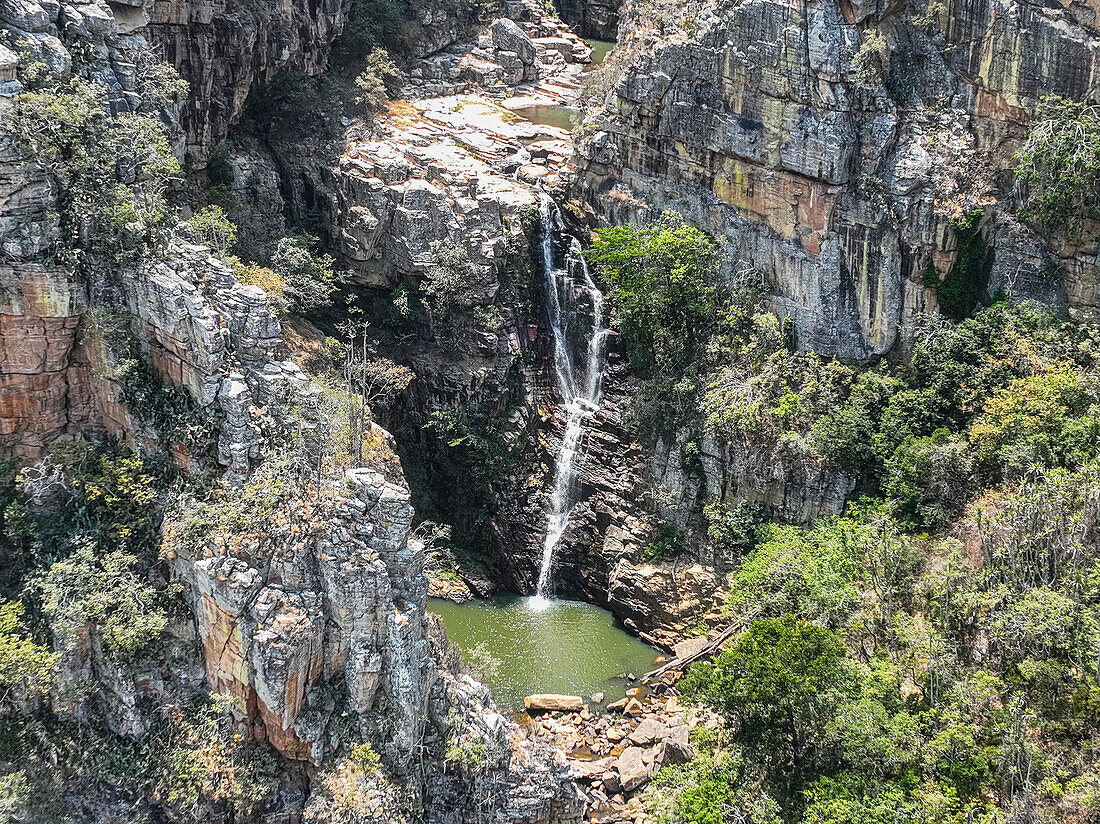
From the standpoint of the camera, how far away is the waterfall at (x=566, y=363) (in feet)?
109

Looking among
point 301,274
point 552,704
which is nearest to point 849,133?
point 301,274

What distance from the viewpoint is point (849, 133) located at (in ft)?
95.3

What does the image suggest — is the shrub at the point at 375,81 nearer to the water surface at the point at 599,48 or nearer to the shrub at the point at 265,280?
the water surface at the point at 599,48

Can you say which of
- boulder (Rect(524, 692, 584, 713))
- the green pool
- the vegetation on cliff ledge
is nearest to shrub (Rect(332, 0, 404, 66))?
the vegetation on cliff ledge

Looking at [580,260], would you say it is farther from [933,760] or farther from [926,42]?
[933,760]

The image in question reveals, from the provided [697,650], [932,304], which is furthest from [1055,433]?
[697,650]

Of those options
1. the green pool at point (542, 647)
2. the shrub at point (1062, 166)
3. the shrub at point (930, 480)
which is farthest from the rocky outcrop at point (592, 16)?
the green pool at point (542, 647)

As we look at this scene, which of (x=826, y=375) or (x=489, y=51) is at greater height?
(x=489, y=51)

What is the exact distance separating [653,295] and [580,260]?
11.6 feet

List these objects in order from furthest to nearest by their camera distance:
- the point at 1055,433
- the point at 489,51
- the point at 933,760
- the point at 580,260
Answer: the point at 489,51 < the point at 580,260 < the point at 1055,433 < the point at 933,760

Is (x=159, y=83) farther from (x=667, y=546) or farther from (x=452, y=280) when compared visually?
(x=667, y=546)

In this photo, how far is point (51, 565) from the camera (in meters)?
22.5

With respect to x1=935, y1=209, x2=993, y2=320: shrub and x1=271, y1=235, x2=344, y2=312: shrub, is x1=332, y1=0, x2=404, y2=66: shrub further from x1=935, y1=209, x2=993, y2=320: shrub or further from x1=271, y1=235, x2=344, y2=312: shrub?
x1=935, y1=209, x2=993, y2=320: shrub

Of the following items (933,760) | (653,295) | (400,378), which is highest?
(653,295)
